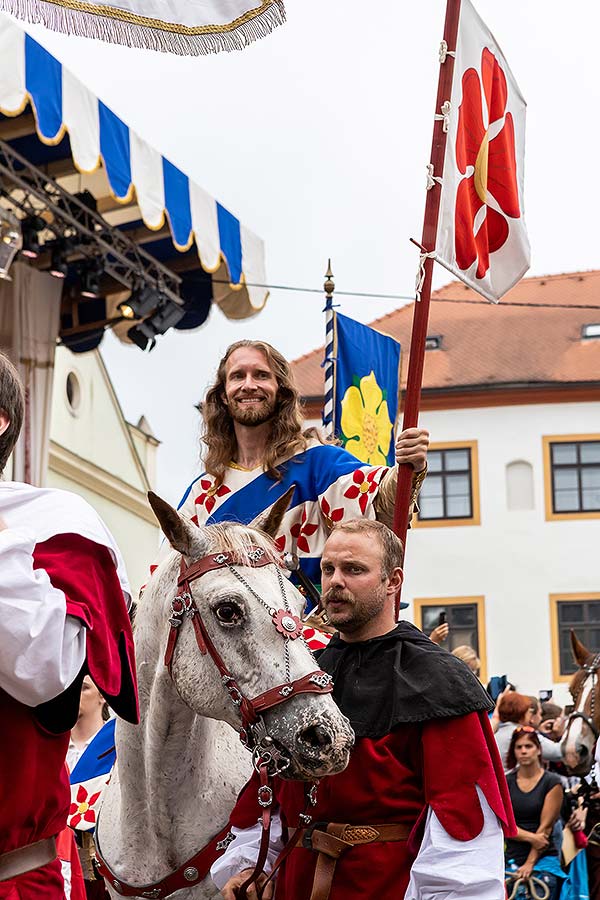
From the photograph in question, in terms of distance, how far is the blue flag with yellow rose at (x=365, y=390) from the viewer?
26.9ft

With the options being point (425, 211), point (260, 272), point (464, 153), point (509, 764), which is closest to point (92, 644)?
point (425, 211)

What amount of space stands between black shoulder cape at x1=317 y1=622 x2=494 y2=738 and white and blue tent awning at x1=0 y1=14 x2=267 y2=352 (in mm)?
7268

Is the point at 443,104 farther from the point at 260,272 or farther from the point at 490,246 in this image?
the point at 260,272

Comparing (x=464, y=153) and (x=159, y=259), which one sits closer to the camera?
(x=464, y=153)

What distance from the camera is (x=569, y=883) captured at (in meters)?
9.26

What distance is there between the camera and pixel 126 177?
454 inches

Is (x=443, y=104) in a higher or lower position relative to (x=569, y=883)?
higher

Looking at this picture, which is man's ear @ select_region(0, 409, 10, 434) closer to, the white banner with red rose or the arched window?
the white banner with red rose

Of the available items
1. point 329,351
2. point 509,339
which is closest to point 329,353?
point 329,351

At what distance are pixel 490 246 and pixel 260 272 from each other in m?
9.58

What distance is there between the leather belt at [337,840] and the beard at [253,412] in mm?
1868

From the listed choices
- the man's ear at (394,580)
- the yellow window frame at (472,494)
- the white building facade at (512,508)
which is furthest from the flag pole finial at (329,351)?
the yellow window frame at (472,494)

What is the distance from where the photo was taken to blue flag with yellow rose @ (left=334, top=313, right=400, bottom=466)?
8188mm

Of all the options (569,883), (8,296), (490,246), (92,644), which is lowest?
(569,883)
